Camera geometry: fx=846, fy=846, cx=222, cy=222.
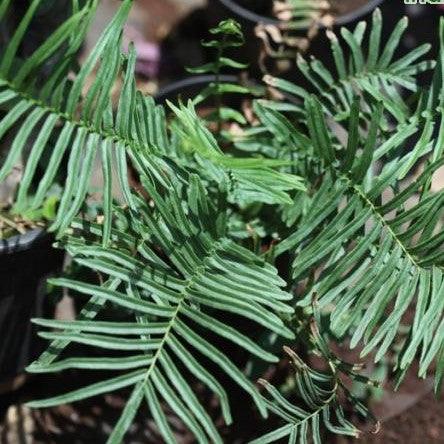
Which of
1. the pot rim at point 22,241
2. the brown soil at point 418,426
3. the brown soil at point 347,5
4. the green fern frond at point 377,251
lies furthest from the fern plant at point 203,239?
the brown soil at point 347,5

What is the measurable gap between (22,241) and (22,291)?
149mm

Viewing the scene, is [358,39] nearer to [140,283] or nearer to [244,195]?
[244,195]

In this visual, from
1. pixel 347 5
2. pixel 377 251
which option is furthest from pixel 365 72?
pixel 347 5

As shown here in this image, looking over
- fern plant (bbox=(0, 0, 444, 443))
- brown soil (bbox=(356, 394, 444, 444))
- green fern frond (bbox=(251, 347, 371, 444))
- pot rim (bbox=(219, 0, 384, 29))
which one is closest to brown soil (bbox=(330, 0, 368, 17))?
pot rim (bbox=(219, 0, 384, 29))

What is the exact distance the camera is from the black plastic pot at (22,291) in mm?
1456

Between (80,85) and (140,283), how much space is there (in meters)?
0.29

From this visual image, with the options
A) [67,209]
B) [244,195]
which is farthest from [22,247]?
[244,195]

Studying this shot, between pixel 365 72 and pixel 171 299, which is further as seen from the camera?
pixel 365 72

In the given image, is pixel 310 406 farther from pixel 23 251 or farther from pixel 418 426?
pixel 418 426

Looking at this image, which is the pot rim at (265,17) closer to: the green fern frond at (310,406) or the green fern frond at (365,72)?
the green fern frond at (365,72)

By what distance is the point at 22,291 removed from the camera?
1.55 metres

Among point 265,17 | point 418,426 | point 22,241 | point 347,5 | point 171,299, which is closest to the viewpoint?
point 171,299

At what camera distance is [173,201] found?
1229mm

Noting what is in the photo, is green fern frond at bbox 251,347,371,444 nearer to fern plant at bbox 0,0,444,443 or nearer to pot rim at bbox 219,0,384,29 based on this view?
fern plant at bbox 0,0,444,443
